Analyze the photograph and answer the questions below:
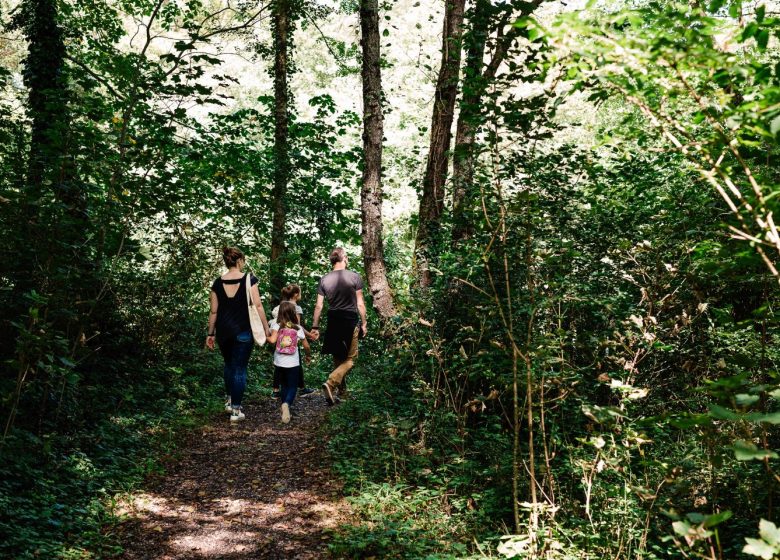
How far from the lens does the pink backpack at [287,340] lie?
822 centimetres

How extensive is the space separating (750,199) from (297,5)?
44.1 ft

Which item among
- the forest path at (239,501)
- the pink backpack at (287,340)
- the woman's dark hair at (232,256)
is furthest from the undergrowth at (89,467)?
the woman's dark hair at (232,256)

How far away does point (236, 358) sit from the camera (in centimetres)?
773

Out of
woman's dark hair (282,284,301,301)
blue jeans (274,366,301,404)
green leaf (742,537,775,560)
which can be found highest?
woman's dark hair (282,284,301,301)

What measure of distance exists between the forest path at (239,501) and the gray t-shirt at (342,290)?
1.88 metres

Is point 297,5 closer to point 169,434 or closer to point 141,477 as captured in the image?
point 169,434

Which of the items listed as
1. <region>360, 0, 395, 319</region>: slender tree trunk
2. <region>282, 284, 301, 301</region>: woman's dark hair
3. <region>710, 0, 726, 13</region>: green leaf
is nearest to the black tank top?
<region>282, 284, 301, 301</region>: woman's dark hair

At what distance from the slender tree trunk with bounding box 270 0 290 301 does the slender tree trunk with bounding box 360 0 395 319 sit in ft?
13.6

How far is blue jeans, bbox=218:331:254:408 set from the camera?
25.3 ft

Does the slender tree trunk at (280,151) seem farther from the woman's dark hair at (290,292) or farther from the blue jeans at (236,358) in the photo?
the blue jeans at (236,358)

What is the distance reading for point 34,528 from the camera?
420 centimetres

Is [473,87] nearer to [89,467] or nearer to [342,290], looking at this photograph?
[342,290]

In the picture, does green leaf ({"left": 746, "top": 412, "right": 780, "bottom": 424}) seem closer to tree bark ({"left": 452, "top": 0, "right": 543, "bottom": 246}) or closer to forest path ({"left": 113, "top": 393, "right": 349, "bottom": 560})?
tree bark ({"left": 452, "top": 0, "right": 543, "bottom": 246})

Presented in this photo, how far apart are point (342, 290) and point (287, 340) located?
3.63 ft
